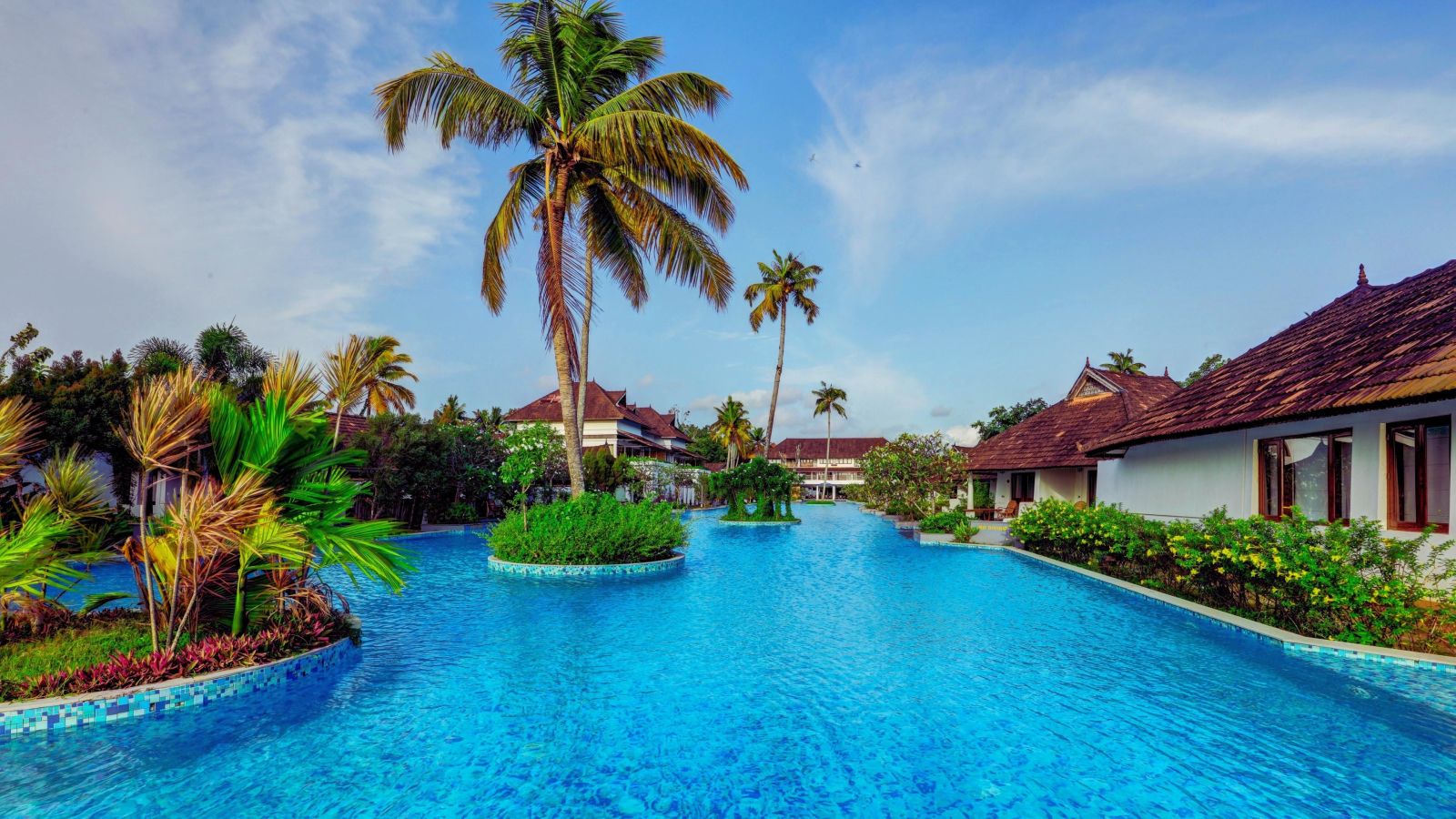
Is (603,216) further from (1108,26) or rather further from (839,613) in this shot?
(1108,26)

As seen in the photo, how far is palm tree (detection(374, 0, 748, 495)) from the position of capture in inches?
495

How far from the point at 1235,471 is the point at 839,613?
791 centimetres

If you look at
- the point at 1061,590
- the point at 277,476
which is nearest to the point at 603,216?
the point at 277,476

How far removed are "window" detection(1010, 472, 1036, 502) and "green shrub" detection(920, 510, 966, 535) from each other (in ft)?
22.7

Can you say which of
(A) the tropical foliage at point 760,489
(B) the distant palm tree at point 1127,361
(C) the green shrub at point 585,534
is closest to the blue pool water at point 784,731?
(C) the green shrub at point 585,534

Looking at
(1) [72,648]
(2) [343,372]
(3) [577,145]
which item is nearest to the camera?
(1) [72,648]

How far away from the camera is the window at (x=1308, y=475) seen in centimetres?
953

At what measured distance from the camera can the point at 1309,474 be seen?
10234 mm

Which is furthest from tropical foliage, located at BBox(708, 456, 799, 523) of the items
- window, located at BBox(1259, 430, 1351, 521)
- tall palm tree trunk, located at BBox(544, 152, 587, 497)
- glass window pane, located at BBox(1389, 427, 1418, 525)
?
glass window pane, located at BBox(1389, 427, 1418, 525)

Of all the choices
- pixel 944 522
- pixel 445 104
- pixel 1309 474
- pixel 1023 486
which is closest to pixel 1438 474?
pixel 1309 474

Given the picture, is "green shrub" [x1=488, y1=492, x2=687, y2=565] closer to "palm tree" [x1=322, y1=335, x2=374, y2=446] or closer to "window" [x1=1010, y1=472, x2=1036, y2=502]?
"palm tree" [x1=322, y1=335, x2=374, y2=446]

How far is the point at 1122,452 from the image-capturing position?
16594 millimetres

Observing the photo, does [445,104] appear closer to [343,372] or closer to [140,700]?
[343,372]

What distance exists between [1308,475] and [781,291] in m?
29.8
